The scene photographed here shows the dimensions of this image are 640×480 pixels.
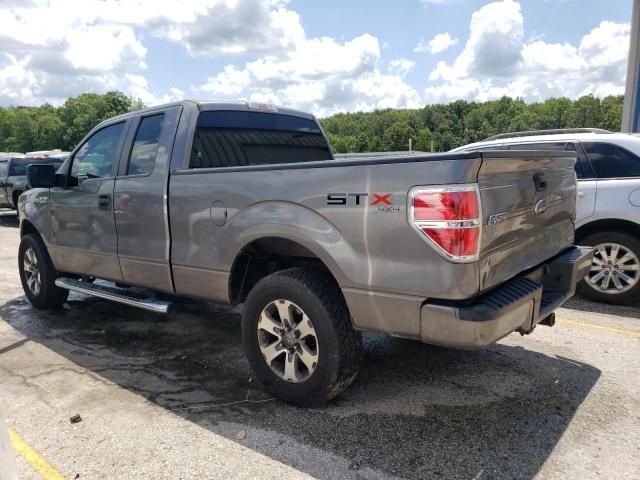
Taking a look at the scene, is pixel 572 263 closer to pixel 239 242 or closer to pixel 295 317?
pixel 295 317

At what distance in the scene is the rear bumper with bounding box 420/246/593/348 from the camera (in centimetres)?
259

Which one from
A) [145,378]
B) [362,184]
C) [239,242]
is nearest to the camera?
[362,184]

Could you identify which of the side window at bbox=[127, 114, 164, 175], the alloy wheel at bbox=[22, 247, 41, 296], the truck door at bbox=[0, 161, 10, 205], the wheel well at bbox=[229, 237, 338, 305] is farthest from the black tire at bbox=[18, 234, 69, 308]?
the truck door at bbox=[0, 161, 10, 205]

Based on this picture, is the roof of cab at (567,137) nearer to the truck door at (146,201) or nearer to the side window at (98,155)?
the truck door at (146,201)

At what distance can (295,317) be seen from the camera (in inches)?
130

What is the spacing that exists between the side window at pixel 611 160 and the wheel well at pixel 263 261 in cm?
379

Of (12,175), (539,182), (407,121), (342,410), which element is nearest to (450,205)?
(539,182)

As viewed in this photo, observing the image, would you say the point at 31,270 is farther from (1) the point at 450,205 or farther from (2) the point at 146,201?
(1) the point at 450,205

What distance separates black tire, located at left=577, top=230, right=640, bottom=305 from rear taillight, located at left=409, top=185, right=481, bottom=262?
3.67 meters

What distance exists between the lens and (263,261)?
3826 millimetres

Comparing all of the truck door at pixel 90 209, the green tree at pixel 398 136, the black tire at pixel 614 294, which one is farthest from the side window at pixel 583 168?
the green tree at pixel 398 136

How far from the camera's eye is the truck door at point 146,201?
13.3 feet

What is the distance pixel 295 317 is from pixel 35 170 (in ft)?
10.9

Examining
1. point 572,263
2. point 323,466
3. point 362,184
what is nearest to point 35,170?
point 362,184
